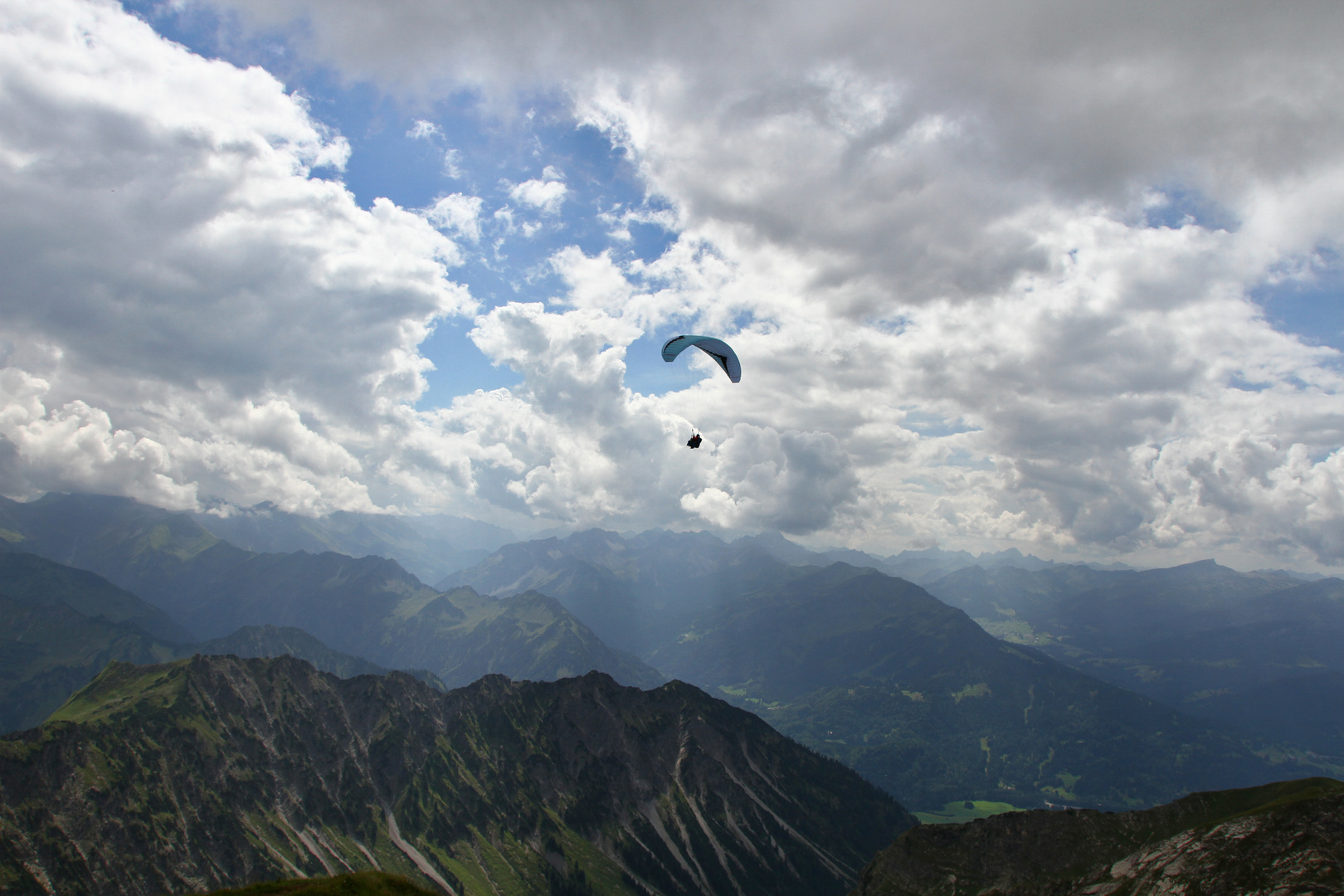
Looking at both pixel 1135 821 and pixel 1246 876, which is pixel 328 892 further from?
pixel 1135 821

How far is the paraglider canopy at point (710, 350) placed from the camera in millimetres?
89312

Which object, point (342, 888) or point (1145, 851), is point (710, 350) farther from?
point (1145, 851)

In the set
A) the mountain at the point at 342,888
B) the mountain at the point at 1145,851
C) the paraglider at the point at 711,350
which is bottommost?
the mountain at the point at 1145,851

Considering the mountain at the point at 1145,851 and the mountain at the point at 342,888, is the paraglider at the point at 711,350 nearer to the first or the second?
the mountain at the point at 342,888

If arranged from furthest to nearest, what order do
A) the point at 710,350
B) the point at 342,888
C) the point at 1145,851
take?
1. the point at 1145,851
2. the point at 710,350
3. the point at 342,888

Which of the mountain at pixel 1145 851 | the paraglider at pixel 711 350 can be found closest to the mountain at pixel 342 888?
the paraglider at pixel 711 350

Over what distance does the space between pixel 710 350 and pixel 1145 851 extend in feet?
400

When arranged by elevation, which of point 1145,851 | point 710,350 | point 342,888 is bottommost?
point 1145,851

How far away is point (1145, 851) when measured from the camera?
11631cm

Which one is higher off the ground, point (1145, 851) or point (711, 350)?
point (711, 350)

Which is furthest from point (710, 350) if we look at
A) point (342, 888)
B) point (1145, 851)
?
point (1145, 851)

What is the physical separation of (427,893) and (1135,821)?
145 m

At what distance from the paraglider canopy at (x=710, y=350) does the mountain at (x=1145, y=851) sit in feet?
353

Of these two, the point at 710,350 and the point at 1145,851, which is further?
the point at 1145,851
